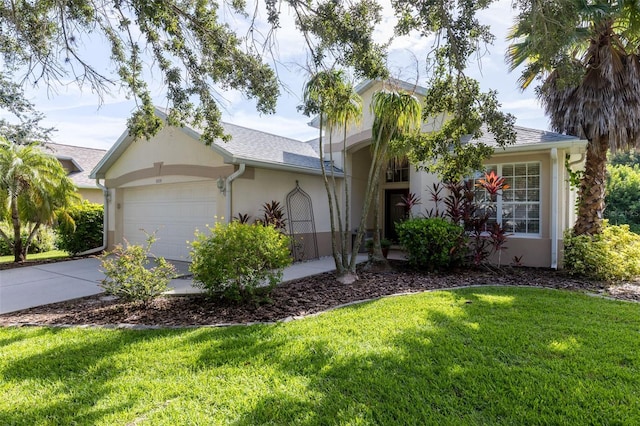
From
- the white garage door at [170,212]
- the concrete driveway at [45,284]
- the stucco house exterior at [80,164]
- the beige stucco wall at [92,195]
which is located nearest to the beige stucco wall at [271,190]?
the white garage door at [170,212]

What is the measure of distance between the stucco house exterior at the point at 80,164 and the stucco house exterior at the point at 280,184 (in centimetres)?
647

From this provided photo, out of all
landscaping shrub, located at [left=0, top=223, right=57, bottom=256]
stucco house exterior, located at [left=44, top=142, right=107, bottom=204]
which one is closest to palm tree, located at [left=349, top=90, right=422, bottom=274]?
landscaping shrub, located at [left=0, top=223, right=57, bottom=256]

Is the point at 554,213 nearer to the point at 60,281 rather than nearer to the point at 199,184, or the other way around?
the point at 199,184

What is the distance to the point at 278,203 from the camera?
10883 mm

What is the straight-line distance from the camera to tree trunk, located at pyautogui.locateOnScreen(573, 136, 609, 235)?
9707mm

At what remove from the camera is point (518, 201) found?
34.3 ft

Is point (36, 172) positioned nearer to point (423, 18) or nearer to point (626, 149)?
point (423, 18)

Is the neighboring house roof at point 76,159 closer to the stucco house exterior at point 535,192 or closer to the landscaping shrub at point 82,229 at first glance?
the landscaping shrub at point 82,229

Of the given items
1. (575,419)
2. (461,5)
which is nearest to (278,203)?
(461,5)

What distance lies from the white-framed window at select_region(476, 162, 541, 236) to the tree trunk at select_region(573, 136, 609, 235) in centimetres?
109

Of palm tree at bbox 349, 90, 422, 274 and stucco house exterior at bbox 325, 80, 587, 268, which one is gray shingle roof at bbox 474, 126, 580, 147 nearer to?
stucco house exterior at bbox 325, 80, 587, 268

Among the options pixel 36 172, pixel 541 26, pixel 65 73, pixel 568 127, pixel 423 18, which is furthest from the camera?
pixel 36 172

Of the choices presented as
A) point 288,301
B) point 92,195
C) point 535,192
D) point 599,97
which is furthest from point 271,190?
point 92,195

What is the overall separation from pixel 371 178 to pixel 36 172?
11.0 meters
